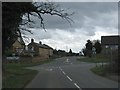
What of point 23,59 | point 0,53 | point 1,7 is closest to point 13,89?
point 1,7

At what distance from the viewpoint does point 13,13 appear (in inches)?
1189

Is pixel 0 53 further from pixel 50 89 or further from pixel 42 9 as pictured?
pixel 50 89

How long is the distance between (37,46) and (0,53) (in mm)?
125077

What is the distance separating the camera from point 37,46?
518ft

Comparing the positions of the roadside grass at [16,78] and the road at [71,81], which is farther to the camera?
the roadside grass at [16,78]

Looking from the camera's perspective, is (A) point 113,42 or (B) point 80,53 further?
(B) point 80,53

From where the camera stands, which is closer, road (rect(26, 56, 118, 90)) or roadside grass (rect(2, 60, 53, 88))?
road (rect(26, 56, 118, 90))

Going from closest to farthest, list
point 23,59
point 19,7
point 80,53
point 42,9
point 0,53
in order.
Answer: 1. point 19,7
2. point 0,53
3. point 42,9
4. point 23,59
5. point 80,53

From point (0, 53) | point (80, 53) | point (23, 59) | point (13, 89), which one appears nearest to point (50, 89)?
point (13, 89)

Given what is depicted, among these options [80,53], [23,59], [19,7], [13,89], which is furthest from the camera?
[80,53]

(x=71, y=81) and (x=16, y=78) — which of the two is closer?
(x=71, y=81)

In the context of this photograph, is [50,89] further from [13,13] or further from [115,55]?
[115,55]

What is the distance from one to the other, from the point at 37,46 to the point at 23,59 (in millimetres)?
65510

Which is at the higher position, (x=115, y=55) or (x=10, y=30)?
(x=10, y=30)
